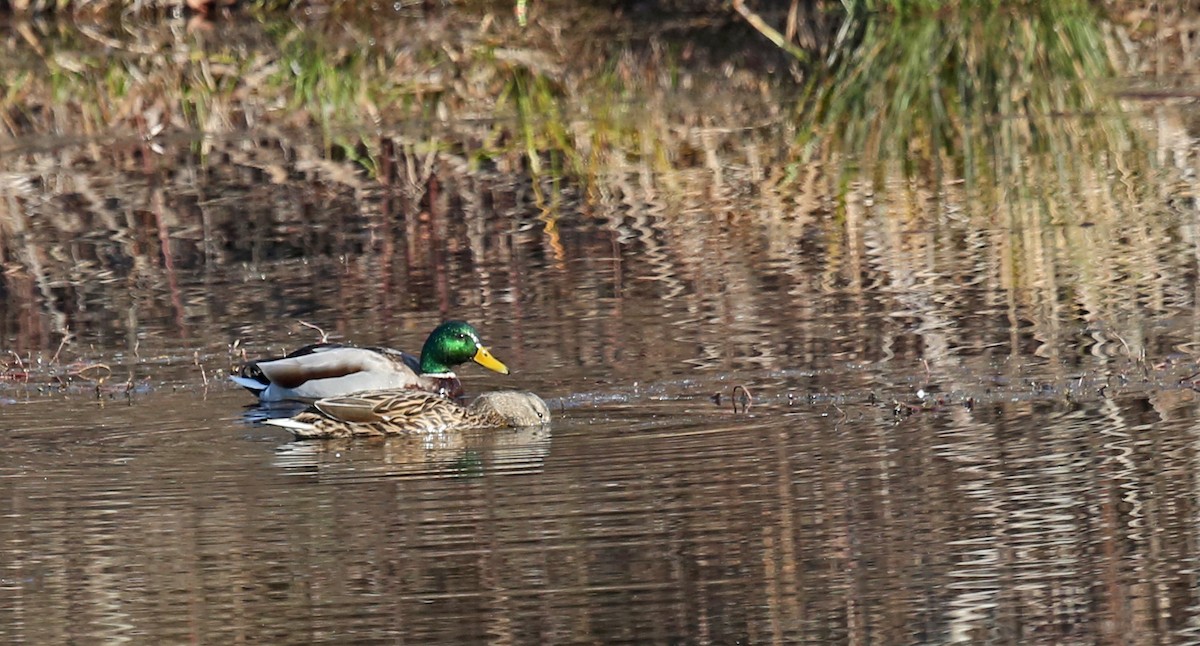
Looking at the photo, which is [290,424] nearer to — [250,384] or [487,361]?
[250,384]

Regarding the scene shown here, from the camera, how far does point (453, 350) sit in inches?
406

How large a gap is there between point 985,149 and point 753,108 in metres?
3.23

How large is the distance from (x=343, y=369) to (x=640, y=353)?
124 centimetres

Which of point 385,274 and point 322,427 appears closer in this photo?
point 322,427

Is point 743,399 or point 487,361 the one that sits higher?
point 487,361

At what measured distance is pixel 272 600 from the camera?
6797 mm

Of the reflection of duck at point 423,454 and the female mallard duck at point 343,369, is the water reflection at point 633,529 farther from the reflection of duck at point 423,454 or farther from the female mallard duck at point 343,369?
the female mallard duck at point 343,369

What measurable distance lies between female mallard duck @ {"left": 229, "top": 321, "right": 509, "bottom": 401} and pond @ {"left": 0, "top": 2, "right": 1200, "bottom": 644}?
172 mm

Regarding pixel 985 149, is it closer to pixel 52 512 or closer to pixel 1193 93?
pixel 1193 93

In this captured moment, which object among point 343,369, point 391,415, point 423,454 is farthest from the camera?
point 343,369

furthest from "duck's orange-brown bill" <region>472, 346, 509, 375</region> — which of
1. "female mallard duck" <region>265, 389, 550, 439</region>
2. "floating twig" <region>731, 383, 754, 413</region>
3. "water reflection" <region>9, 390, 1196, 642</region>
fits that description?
"floating twig" <region>731, 383, 754, 413</region>

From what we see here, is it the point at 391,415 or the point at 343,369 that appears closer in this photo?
the point at 391,415

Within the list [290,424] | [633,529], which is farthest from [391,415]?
[633,529]

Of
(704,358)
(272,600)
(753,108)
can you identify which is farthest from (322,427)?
(753,108)
